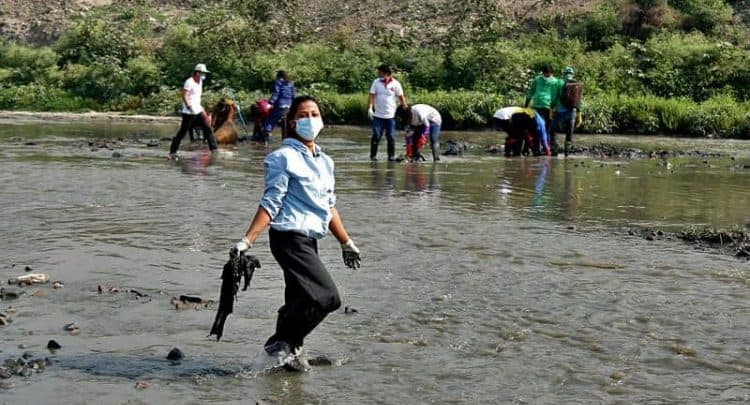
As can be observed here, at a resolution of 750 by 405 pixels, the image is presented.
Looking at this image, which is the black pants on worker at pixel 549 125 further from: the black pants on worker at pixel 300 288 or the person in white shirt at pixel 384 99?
the black pants on worker at pixel 300 288

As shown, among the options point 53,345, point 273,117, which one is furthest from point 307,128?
point 273,117

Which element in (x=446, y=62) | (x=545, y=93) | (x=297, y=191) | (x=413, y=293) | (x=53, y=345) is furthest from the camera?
(x=446, y=62)

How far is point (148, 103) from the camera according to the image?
34.2m

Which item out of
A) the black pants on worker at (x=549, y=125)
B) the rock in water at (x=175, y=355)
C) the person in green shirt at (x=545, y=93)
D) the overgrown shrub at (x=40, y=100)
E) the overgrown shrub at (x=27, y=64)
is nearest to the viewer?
the rock in water at (x=175, y=355)

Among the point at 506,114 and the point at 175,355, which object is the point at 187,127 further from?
the point at 175,355

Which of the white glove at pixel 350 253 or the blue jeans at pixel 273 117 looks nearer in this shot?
the white glove at pixel 350 253

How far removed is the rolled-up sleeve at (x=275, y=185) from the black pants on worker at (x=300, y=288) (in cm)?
17

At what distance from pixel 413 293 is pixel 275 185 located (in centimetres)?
267

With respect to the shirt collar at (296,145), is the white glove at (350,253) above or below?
below

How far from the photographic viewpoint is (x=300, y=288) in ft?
21.3

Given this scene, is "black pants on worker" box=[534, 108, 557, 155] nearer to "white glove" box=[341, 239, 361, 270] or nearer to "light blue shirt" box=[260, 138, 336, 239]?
"white glove" box=[341, 239, 361, 270]

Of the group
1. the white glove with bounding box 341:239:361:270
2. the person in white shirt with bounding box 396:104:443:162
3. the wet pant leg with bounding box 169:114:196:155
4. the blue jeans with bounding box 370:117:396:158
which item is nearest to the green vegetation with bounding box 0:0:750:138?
the person in white shirt with bounding box 396:104:443:162

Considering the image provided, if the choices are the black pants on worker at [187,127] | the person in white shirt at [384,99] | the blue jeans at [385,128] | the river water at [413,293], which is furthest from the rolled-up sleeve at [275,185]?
the black pants on worker at [187,127]

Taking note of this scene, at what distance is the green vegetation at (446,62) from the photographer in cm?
2812
